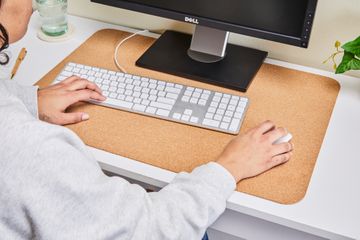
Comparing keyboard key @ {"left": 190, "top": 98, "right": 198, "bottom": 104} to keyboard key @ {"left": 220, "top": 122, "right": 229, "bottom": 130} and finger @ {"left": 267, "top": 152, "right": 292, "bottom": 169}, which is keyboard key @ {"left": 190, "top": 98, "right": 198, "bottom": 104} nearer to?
keyboard key @ {"left": 220, "top": 122, "right": 229, "bottom": 130}

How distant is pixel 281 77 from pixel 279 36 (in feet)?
0.55

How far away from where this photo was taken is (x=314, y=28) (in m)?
1.27

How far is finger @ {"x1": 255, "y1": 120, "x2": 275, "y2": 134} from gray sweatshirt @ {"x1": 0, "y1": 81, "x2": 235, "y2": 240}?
0.30 m

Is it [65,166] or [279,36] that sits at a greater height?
[279,36]

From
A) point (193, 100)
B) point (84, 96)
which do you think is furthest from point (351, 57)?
point (84, 96)

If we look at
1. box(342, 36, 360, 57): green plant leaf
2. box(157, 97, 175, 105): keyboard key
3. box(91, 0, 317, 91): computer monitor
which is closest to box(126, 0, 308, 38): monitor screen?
box(91, 0, 317, 91): computer monitor

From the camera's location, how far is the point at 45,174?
2.42ft

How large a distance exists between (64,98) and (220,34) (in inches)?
16.8

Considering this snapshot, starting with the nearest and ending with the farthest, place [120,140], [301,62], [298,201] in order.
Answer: [298,201], [120,140], [301,62]

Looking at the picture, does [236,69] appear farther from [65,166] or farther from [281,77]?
[65,166]

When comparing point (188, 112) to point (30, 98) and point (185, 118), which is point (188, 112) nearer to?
point (185, 118)

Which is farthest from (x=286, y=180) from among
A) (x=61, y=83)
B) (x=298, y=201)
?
(x=61, y=83)

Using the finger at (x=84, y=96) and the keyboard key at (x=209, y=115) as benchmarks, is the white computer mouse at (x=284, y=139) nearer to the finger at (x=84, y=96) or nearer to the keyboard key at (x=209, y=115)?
→ the keyboard key at (x=209, y=115)

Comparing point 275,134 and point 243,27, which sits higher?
point 243,27
